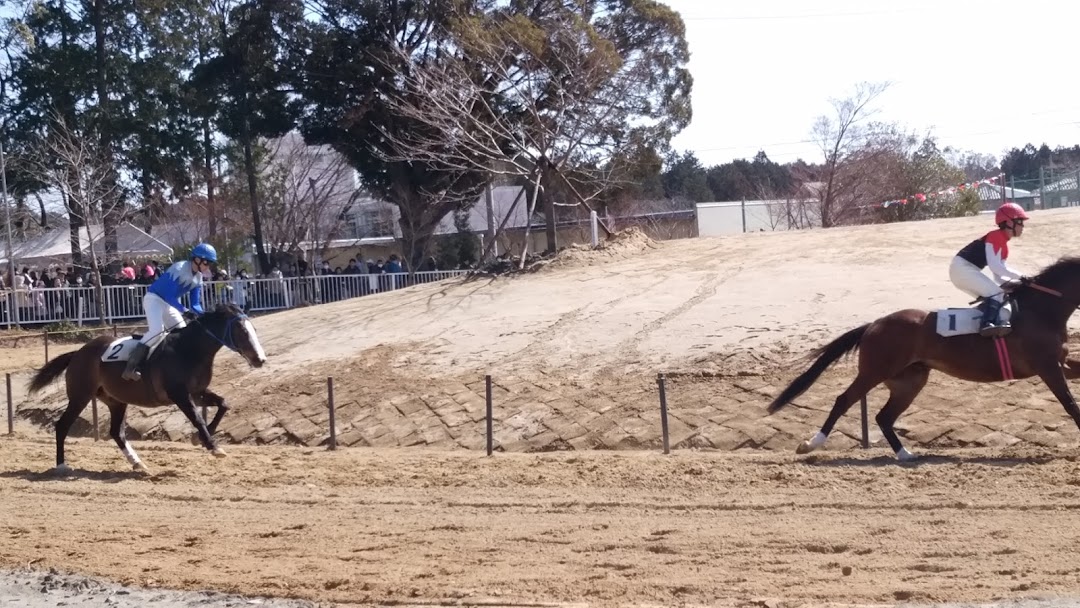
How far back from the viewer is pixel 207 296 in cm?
3412

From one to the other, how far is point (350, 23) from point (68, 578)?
29998mm

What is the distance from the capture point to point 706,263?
80.1 feet

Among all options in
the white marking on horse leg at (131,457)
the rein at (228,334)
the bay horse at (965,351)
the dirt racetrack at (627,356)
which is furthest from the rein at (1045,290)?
the white marking on horse leg at (131,457)

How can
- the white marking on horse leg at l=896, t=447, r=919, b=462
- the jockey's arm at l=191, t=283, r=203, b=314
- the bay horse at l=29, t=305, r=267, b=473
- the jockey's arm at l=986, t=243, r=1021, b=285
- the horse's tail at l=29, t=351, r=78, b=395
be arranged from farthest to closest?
1. the horse's tail at l=29, t=351, r=78, b=395
2. the jockey's arm at l=191, t=283, r=203, b=314
3. the bay horse at l=29, t=305, r=267, b=473
4. the white marking on horse leg at l=896, t=447, r=919, b=462
5. the jockey's arm at l=986, t=243, r=1021, b=285

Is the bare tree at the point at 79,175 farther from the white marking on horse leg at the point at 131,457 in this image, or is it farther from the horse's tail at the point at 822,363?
the horse's tail at the point at 822,363

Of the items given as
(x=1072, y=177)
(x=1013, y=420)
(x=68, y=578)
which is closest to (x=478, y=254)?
(x=1072, y=177)

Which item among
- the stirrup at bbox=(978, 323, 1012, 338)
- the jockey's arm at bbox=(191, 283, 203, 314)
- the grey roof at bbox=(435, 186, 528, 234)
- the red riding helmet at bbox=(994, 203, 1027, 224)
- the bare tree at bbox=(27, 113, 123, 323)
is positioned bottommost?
the stirrup at bbox=(978, 323, 1012, 338)

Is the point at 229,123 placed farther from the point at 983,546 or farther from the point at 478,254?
the point at 983,546

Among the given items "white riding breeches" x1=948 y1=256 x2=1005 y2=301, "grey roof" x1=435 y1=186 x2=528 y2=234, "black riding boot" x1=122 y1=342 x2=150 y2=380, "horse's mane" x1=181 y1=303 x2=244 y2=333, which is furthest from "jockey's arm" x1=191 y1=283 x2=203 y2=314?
"grey roof" x1=435 y1=186 x2=528 y2=234

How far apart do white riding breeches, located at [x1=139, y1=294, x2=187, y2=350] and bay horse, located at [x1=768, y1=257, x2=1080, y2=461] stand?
782 centimetres

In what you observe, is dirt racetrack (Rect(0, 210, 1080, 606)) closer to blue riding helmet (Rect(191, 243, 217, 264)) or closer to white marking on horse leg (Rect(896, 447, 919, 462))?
white marking on horse leg (Rect(896, 447, 919, 462))

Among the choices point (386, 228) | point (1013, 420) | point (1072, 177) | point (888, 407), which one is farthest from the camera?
point (386, 228)

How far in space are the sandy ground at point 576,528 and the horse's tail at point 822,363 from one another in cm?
78

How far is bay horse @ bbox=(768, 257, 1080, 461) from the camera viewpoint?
12070 millimetres
